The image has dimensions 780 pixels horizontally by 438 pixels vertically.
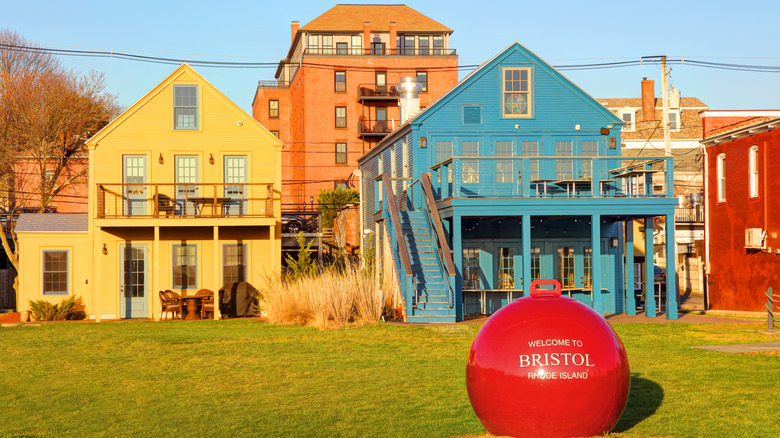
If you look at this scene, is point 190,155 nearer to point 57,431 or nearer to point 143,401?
point 143,401

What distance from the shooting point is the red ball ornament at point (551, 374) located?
8227 mm

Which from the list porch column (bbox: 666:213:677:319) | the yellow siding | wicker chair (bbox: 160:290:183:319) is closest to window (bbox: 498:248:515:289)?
porch column (bbox: 666:213:677:319)

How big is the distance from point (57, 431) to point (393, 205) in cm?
1411

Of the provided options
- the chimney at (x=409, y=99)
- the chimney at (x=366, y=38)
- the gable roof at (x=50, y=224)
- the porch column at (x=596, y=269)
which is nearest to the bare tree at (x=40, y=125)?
the gable roof at (x=50, y=224)

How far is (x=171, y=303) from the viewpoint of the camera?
26.3m

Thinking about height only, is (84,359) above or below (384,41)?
below

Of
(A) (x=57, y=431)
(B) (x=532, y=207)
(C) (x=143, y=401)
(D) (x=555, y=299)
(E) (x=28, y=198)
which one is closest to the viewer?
(D) (x=555, y=299)

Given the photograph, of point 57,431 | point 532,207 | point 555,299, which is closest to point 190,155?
point 532,207

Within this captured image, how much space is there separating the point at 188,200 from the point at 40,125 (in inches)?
483

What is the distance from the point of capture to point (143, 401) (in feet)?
39.5

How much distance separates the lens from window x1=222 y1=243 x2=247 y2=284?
27.7m

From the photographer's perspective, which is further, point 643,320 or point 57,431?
point 643,320

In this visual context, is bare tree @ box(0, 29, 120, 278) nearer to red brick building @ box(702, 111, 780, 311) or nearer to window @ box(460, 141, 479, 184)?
window @ box(460, 141, 479, 184)

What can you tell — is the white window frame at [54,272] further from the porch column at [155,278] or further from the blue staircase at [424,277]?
the blue staircase at [424,277]
